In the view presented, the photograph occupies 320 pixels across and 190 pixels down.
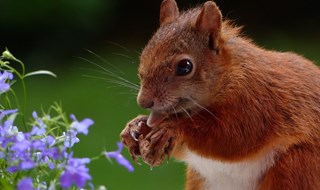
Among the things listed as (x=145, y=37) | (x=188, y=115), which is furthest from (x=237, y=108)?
(x=145, y=37)

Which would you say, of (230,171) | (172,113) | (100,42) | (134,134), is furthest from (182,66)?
(100,42)

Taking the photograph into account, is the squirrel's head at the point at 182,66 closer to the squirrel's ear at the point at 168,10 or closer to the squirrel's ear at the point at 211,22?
the squirrel's ear at the point at 211,22

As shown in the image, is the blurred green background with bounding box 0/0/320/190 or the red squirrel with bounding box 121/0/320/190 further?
the blurred green background with bounding box 0/0/320/190

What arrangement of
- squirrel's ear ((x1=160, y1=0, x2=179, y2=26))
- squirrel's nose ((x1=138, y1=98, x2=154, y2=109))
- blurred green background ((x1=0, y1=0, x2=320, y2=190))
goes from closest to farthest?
1. squirrel's nose ((x1=138, y1=98, x2=154, y2=109))
2. squirrel's ear ((x1=160, y1=0, x2=179, y2=26))
3. blurred green background ((x1=0, y1=0, x2=320, y2=190))

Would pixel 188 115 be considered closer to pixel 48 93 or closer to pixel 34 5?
pixel 48 93

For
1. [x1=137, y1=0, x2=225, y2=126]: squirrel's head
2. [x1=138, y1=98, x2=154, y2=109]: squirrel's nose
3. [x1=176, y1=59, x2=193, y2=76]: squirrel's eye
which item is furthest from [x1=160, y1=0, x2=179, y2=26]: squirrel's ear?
[x1=138, y1=98, x2=154, y2=109]: squirrel's nose

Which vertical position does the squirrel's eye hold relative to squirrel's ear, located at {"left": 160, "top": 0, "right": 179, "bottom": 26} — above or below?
below

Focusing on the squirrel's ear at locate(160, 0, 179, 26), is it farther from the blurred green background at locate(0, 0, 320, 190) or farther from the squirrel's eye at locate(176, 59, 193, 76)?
the blurred green background at locate(0, 0, 320, 190)
